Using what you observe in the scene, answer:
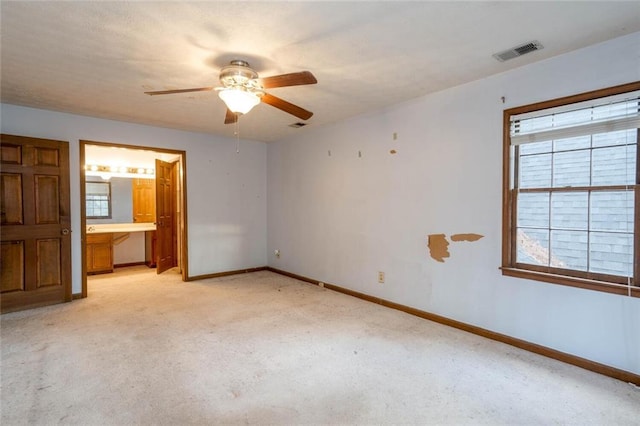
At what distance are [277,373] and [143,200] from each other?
19.5 ft

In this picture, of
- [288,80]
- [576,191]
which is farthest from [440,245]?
[288,80]

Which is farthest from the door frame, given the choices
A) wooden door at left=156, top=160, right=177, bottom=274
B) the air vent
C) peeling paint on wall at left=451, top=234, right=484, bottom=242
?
the air vent

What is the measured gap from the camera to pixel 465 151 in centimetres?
312

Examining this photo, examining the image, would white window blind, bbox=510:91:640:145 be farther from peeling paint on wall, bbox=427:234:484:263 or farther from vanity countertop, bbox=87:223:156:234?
vanity countertop, bbox=87:223:156:234

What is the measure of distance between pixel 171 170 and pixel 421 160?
15.3ft

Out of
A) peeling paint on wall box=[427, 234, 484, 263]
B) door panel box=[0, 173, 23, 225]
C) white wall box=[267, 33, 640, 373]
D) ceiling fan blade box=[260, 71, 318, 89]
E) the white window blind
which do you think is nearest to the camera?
ceiling fan blade box=[260, 71, 318, 89]

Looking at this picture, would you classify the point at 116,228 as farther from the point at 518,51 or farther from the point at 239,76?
the point at 518,51

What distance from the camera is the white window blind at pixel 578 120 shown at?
7.42 ft

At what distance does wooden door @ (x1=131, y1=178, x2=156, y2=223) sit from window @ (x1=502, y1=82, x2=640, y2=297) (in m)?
6.76

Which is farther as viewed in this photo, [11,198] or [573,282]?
[11,198]

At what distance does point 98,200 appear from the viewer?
21.9 ft

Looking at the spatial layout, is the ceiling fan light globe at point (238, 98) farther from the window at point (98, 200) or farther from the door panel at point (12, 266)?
the window at point (98, 200)

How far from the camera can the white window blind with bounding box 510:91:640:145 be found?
226 cm

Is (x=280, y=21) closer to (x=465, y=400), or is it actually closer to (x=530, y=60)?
(x=530, y=60)
